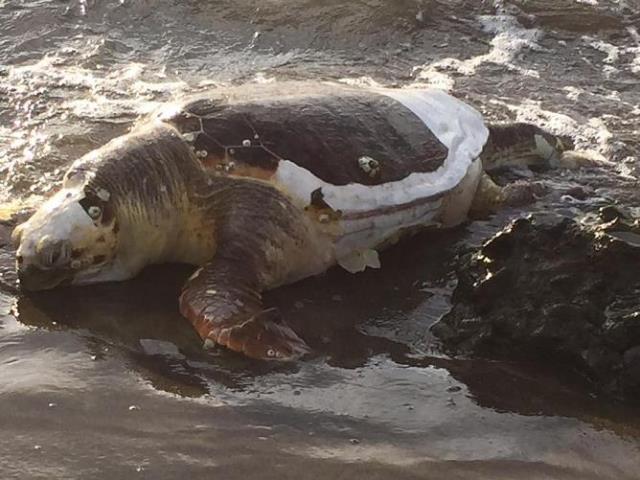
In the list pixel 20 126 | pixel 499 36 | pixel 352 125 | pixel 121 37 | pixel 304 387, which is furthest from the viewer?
pixel 499 36

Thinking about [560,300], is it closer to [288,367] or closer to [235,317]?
[288,367]

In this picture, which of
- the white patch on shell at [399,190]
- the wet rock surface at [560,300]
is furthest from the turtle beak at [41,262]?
the wet rock surface at [560,300]

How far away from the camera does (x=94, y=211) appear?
338cm

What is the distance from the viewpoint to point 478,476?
2.38m

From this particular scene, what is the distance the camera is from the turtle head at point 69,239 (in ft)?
10.8

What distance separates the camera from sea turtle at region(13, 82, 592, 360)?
333 cm

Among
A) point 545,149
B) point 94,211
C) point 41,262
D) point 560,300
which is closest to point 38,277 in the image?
point 41,262

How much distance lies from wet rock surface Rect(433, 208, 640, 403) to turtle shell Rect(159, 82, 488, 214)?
761mm

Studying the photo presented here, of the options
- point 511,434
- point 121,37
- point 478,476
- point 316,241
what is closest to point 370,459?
point 478,476

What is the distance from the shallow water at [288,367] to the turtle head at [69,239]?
88 mm

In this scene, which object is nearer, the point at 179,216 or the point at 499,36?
the point at 179,216

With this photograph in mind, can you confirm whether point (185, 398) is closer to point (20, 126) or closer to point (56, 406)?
point (56, 406)

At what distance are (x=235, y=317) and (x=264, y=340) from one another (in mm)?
164

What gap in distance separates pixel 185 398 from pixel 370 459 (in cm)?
62
